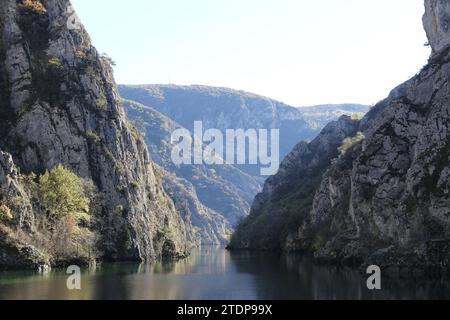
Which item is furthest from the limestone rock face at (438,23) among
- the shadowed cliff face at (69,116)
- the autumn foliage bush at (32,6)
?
the autumn foliage bush at (32,6)

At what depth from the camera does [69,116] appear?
431 ft

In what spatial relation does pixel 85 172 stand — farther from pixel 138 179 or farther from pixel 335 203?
pixel 335 203

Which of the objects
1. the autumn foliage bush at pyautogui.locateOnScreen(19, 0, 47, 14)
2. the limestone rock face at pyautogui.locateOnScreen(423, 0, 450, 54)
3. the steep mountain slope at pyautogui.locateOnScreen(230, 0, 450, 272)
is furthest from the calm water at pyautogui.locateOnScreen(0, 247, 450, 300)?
the autumn foliage bush at pyautogui.locateOnScreen(19, 0, 47, 14)

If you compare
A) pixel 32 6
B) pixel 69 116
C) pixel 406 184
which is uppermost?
pixel 32 6

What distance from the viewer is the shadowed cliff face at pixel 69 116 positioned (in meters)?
126

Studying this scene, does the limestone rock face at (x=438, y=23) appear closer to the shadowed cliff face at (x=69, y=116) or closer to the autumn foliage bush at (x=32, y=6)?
the shadowed cliff face at (x=69, y=116)

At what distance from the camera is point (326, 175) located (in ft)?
512

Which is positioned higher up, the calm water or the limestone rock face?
the limestone rock face

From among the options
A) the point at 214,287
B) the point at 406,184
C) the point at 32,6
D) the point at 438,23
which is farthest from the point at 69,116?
the point at 438,23

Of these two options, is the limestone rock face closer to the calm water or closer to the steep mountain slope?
the steep mountain slope

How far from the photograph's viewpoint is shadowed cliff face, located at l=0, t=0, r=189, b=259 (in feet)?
413

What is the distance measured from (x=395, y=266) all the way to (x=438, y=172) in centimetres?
1448

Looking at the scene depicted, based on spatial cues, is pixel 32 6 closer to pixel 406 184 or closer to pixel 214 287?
pixel 406 184

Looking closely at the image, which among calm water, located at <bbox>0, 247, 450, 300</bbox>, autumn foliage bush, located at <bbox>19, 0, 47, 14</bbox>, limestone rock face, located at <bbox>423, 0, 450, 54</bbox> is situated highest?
autumn foliage bush, located at <bbox>19, 0, 47, 14</bbox>
